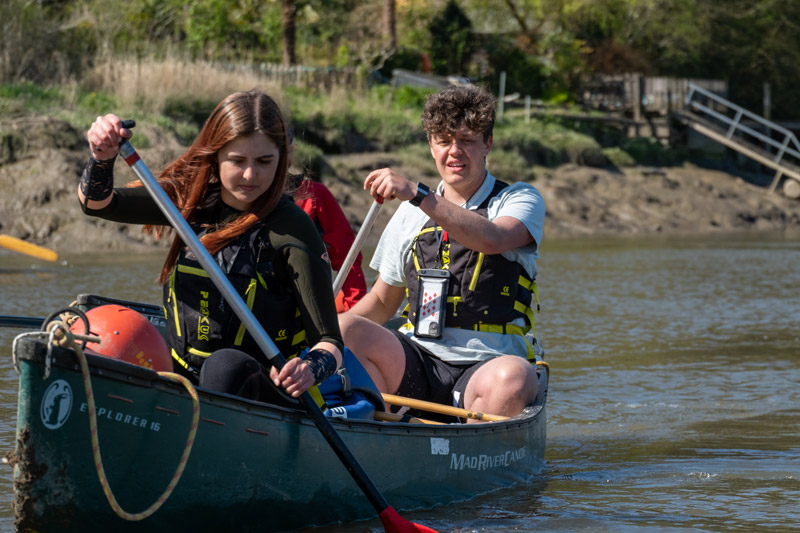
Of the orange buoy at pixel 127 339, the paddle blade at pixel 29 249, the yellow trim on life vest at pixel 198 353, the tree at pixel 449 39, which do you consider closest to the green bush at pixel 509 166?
the tree at pixel 449 39

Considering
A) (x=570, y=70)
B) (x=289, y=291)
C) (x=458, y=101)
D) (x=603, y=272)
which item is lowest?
(x=603, y=272)

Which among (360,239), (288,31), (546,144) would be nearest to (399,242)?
(360,239)

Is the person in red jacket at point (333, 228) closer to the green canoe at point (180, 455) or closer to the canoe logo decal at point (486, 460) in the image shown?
the canoe logo decal at point (486, 460)

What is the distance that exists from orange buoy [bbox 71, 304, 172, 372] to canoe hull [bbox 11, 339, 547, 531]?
0.20 metres

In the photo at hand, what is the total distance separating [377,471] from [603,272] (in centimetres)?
1041

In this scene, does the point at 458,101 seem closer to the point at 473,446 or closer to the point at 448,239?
the point at 448,239

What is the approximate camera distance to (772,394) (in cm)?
702

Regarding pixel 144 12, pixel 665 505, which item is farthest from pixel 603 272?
pixel 144 12

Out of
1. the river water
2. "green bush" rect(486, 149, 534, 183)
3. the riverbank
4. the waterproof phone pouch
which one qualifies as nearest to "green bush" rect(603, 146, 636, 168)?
the riverbank

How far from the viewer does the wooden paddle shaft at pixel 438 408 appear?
448 cm

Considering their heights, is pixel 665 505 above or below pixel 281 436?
below

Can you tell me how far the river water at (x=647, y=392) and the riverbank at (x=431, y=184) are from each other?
2.57 ft

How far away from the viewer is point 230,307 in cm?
345

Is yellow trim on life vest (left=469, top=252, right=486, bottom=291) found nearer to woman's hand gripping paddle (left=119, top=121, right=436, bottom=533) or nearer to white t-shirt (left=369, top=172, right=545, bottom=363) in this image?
white t-shirt (left=369, top=172, right=545, bottom=363)
